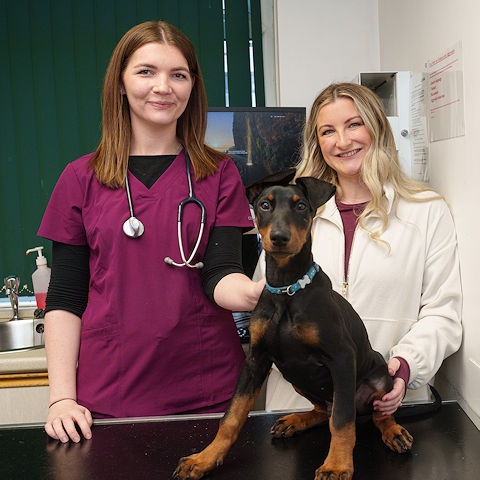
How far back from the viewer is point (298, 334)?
101 centimetres

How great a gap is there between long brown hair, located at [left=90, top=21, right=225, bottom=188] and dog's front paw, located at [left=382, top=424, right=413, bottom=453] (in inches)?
27.7

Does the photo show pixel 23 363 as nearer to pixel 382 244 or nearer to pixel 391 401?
pixel 382 244

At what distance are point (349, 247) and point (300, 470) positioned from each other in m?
0.70

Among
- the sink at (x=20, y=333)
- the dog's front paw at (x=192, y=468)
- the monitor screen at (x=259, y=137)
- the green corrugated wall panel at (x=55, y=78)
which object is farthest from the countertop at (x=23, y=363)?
the dog's front paw at (x=192, y=468)

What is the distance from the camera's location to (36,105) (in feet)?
9.49

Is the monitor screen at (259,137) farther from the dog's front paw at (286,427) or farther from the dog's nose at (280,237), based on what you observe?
the dog's nose at (280,237)

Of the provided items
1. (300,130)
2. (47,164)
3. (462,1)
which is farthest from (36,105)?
(462,1)

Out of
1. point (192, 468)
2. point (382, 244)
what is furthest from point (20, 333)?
point (192, 468)

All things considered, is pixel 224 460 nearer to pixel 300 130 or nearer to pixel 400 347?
pixel 400 347

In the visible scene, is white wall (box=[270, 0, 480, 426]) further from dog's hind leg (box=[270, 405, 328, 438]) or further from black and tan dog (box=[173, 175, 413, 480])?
black and tan dog (box=[173, 175, 413, 480])

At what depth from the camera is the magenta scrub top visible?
1.42 m

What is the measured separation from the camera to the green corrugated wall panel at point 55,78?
2.87 metres

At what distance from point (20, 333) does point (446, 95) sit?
1.99m

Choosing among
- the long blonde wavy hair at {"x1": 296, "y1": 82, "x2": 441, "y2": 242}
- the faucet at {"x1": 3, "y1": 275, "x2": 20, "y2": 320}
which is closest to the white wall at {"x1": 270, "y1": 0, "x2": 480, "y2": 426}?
the long blonde wavy hair at {"x1": 296, "y1": 82, "x2": 441, "y2": 242}
